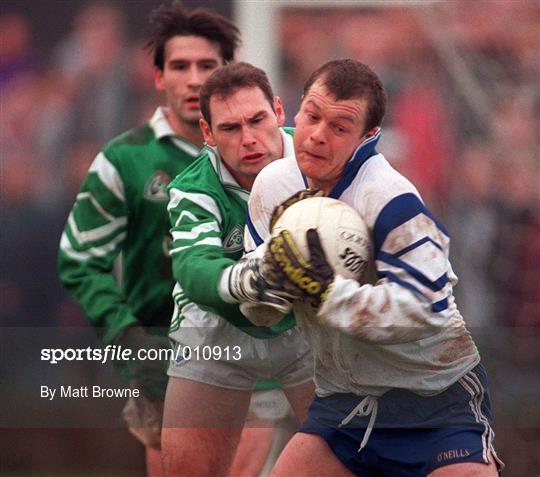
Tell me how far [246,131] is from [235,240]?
39cm

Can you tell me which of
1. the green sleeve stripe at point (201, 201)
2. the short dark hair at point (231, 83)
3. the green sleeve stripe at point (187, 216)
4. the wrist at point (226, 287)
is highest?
the short dark hair at point (231, 83)

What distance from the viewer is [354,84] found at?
12.6 feet

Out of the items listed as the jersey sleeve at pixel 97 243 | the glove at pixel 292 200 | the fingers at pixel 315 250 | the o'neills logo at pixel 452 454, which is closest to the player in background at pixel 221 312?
the glove at pixel 292 200

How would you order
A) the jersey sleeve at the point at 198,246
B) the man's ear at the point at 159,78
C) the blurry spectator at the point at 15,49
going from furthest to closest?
the blurry spectator at the point at 15,49 → the man's ear at the point at 159,78 → the jersey sleeve at the point at 198,246

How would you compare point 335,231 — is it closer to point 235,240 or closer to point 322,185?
point 322,185

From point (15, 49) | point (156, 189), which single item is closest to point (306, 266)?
point (156, 189)

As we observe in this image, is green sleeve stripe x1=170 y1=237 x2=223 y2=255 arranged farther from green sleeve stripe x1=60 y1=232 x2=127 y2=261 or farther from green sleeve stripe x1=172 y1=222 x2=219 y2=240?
green sleeve stripe x1=60 y1=232 x2=127 y2=261

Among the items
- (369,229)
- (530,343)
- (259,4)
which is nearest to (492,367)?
(530,343)

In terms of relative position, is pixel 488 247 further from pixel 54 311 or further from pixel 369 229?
pixel 369 229

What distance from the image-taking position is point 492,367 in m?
7.50

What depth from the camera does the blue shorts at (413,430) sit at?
390cm

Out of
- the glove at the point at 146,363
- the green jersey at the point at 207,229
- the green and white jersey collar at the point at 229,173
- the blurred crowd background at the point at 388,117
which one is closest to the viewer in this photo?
the green jersey at the point at 207,229

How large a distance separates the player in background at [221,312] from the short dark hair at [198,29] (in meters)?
1.11

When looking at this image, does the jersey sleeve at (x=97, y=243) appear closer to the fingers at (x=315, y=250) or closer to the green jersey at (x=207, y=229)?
the green jersey at (x=207, y=229)
